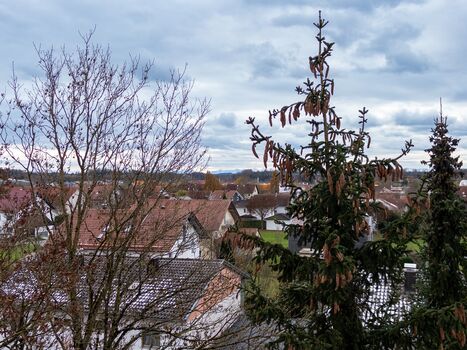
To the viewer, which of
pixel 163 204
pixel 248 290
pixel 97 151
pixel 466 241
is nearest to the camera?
pixel 248 290

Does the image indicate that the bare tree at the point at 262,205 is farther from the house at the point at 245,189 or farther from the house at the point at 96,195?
the house at the point at 96,195

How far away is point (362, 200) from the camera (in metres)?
4.94

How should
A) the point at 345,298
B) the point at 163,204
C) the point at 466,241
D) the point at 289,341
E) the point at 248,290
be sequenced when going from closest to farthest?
the point at 289,341 < the point at 345,298 < the point at 248,290 < the point at 466,241 < the point at 163,204

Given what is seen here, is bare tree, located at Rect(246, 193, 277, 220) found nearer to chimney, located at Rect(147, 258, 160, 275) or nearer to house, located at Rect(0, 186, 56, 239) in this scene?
chimney, located at Rect(147, 258, 160, 275)

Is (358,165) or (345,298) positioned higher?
(358,165)

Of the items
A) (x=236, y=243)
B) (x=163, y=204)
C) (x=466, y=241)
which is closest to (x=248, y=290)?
(x=236, y=243)

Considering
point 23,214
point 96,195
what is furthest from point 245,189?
point 23,214

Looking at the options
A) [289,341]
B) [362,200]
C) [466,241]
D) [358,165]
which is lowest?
[289,341]

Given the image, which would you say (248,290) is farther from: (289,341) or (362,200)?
(362,200)

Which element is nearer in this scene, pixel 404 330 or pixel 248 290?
pixel 404 330

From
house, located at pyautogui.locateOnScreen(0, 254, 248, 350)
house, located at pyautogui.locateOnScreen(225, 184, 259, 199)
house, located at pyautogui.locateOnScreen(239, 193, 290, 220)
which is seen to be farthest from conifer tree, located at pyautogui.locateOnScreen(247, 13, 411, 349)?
house, located at pyautogui.locateOnScreen(225, 184, 259, 199)

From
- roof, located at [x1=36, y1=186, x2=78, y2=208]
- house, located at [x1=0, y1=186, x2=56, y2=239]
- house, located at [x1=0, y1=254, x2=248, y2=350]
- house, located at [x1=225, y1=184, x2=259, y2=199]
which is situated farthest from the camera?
house, located at [x1=225, y1=184, x2=259, y2=199]

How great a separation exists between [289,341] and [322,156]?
207cm

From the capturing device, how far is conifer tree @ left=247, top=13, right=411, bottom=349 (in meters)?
4.74
